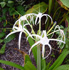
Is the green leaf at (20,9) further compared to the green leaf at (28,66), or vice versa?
the green leaf at (20,9)

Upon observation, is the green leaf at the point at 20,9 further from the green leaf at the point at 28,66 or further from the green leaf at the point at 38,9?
the green leaf at the point at 28,66

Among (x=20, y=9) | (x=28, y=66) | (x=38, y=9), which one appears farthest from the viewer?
(x=20, y=9)

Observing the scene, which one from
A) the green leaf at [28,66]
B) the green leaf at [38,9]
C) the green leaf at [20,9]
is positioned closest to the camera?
the green leaf at [28,66]

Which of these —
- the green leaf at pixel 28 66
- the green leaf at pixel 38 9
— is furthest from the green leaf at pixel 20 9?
the green leaf at pixel 28 66

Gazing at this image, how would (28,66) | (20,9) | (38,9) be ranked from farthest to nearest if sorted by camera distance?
(20,9), (38,9), (28,66)

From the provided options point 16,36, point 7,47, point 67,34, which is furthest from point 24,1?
point 67,34

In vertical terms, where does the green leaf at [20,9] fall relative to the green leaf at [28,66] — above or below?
above

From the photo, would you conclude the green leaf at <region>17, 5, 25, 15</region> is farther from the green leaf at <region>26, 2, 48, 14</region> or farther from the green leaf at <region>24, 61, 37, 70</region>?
the green leaf at <region>24, 61, 37, 70</region>

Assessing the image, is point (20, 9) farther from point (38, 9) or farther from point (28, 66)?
point (28, 66)

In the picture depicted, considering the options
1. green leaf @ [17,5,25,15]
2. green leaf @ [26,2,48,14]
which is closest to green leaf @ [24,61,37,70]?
green leaf @ [26,2,48,14]

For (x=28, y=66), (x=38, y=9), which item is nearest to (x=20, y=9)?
(x=38, y=9)

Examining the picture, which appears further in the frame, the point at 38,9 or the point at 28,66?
the point at 38,9
